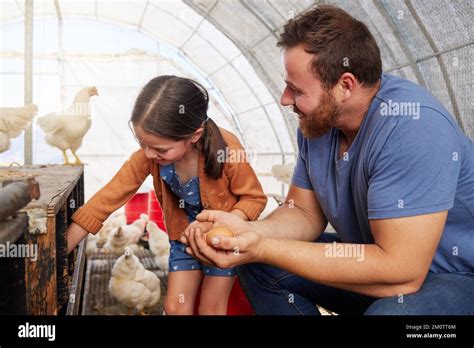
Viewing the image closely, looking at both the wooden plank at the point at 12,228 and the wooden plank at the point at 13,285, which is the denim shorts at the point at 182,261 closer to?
the wooden plank at the point at 13,285

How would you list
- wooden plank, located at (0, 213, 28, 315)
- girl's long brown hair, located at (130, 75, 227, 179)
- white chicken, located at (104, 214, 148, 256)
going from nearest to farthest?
1. wooden plank, located at (0, 213, 28, 315)
2. girl's long brown hair, located at (130, 75, 227, 179)
3. white chicken, located at (104, 214, 148, 256)

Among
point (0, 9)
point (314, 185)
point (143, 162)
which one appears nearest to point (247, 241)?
point (314, 185)

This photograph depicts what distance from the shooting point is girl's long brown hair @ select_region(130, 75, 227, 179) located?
120 cm

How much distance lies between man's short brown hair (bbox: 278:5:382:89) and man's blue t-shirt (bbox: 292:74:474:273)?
56 millimetres

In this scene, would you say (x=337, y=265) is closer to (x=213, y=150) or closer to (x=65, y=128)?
(x=213, y=150)

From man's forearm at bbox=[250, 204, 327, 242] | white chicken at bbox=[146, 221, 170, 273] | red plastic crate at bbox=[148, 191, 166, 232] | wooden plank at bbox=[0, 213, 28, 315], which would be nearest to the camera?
wooden plank at bbox=[0, 213, 28, 315]

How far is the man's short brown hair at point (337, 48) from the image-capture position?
96 centimetres

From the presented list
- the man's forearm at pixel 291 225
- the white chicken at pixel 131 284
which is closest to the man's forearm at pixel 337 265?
the man's forearm at pixel 291 225

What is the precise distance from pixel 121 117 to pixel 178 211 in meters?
2.81

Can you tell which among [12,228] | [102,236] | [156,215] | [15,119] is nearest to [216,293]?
[12,228]

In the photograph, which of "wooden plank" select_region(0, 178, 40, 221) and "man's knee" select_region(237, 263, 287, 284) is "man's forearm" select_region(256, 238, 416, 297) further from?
"wooden plank" select_region(0, 178, 40, 221)

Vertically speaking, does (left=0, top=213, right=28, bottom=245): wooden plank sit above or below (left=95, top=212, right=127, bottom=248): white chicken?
below

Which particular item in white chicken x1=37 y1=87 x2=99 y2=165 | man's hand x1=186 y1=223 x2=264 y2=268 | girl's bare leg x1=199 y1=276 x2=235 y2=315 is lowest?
girl's bare leg x1=199 y1=276 x2=235 y2=315

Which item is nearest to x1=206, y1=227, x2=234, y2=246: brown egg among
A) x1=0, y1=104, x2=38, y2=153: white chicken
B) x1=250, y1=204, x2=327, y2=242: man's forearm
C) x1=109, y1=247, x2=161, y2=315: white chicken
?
x1=250, y1=204, x2=327, y2=242: man's forearm
